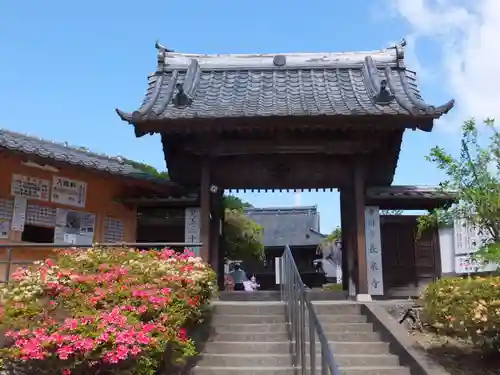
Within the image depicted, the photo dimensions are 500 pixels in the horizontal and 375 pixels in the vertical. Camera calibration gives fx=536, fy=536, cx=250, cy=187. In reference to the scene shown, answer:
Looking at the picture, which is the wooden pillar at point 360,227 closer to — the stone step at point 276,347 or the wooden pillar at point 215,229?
the stone step at point 276,347

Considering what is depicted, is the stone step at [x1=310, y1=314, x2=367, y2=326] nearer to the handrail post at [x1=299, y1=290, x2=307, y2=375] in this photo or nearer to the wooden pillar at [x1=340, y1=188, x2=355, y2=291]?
the handrail post at [x1=299, y1=290, x2=307, y2=375]

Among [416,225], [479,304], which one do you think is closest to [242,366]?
[479,304]

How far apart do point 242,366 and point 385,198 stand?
5399 millimetres

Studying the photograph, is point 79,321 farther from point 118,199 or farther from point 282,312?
point 118,199

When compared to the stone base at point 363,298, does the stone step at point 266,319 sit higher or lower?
lower

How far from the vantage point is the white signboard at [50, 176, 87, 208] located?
34.0 feet

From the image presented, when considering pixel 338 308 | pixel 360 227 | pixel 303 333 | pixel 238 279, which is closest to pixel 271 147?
pixel 360 227

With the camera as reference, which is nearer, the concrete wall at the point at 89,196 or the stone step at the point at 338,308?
the stone step at the point at 338,308

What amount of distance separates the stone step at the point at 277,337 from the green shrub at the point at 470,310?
117cm

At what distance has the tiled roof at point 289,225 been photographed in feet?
103

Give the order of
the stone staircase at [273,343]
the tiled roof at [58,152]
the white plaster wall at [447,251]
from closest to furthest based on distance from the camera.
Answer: the stone staircase at [273,343]
the tiled roof at [58,152]
the white plaster wall at [447,251]

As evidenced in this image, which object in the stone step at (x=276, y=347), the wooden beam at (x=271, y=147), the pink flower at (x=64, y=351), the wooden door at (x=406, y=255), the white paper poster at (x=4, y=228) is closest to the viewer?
the pink flower at (x=64, y=351)

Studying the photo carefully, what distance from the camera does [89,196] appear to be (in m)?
11.0

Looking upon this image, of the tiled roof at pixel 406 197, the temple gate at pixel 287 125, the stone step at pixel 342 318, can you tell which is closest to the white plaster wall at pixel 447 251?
the tiled roof at pixel 406 197
